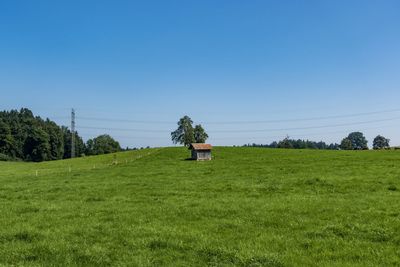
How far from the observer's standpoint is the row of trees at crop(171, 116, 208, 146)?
161 metres

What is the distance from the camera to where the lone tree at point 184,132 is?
162 m

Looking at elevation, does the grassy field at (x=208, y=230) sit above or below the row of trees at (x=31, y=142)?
below

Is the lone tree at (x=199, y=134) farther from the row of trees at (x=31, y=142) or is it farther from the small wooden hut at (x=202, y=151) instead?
the small wooden hut at (x=202, y=151)

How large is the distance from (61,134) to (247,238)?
624 feet

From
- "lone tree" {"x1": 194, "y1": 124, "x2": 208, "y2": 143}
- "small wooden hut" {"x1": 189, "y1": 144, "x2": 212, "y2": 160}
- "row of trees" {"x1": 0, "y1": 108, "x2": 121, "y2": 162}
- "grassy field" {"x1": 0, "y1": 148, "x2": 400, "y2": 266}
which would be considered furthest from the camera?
"row of trees" {"x1": 0, "y1": 108, "x2": 121, "y2": 162}

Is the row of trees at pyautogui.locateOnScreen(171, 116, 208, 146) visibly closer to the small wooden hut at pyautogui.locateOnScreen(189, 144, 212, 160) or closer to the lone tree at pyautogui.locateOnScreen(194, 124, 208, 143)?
the lone tree at pyautogui.locateOnScreen(194, 124, 208, 143)

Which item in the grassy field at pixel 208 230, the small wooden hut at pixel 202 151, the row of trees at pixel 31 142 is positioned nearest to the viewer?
the grassy field at pixel 208 230

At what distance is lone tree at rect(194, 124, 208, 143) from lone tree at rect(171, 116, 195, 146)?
74.1 inches

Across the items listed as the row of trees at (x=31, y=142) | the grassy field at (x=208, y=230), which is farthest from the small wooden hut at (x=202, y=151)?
the row of trees at (x=31, y=142)

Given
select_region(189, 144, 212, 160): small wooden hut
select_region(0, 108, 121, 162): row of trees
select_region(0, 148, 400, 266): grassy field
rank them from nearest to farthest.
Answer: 1. select_region(0, 148, 400, 266): grassy field
2. select_region(189, 144, 212, 160): small wooden hut
3. select_region(0, 108, 121, 162): row of trees

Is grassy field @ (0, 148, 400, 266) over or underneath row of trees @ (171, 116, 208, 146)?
underneath

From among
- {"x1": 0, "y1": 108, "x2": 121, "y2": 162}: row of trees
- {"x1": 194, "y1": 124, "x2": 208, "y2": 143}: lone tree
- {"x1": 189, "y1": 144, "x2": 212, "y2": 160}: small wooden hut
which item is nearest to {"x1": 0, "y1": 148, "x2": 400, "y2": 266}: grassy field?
{"x1": 189, "y1": 144, "x2": 212, "y2": 160}: small wooden hut

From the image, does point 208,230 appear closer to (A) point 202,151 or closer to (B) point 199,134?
(A) point 202,151

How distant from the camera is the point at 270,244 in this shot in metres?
12.1
